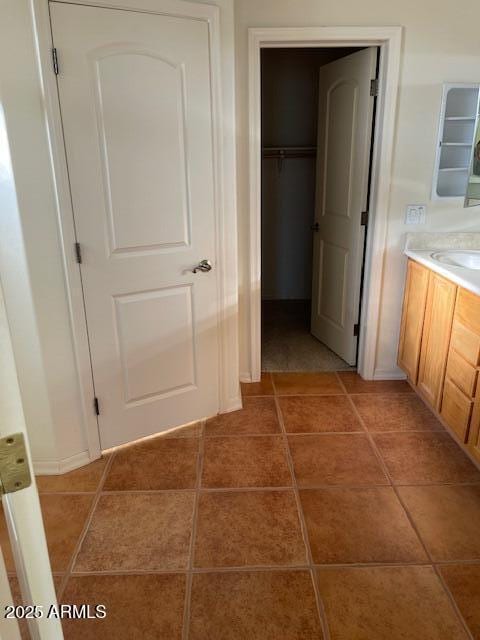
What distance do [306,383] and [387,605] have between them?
170 cm

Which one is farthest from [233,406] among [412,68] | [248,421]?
[412,68]

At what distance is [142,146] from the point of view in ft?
7.33

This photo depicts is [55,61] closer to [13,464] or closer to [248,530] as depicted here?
[13,464]

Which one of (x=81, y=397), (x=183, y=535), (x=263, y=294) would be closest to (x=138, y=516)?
(x=183, y=535)

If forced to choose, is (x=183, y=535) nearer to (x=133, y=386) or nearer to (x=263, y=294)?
(x=133, y=386)

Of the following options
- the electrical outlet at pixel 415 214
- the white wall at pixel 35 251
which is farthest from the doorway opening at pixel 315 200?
the white wall at pixel 35 251

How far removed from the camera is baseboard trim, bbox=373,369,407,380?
3.27m

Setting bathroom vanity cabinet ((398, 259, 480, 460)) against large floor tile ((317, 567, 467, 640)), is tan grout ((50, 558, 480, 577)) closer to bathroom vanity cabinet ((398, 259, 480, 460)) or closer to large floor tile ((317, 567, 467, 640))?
large floor tile ((317, 567, 467, 640))

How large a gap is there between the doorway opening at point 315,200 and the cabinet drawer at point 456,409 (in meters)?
0.96

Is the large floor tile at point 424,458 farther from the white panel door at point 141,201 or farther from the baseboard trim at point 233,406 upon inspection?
the white panel door at point 141,201

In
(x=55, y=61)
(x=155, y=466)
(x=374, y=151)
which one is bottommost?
(x=155, y=466)

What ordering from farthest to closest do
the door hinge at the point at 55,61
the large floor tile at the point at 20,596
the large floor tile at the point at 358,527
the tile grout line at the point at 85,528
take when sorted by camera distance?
1. the door hinge at the point at 55,61
2. the large floor tile at the point at 358,527
3. the tile grout line at the point at 85,528
4. the large floor tile at the point at 20,596

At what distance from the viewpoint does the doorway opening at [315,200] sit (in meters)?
3.08

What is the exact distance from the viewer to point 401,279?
3.09 m
